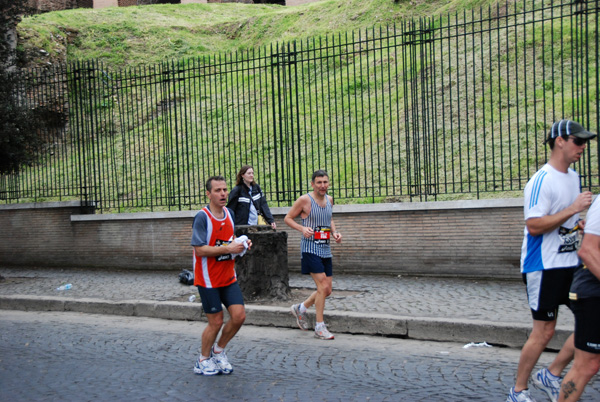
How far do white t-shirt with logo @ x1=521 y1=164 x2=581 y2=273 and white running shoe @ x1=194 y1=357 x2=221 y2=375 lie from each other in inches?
111

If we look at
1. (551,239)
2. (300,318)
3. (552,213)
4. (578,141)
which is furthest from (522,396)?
(300,318)

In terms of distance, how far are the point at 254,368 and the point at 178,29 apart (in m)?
23.8

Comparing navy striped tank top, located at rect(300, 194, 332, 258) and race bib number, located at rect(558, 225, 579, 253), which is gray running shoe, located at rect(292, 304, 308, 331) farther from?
race bib number, located at rect(558, 225, 579, 253)

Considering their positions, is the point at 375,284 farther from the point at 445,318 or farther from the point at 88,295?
the point at 88,295

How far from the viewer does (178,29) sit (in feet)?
A: 89.3

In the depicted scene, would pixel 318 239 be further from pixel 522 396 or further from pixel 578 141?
pixel 578 141

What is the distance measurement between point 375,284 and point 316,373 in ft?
14.1

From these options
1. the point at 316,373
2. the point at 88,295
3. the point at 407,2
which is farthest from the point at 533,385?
the point at 407,2

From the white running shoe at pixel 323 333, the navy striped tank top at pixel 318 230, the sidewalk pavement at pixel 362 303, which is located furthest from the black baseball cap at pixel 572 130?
the white running shoe at pixel 323 333

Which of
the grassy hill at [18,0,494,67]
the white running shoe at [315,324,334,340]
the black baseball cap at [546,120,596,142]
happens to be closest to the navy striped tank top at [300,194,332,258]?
the white running shoe at [315,324,334,340]

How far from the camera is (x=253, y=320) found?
7965mm

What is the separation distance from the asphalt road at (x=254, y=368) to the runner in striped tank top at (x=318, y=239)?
450mm

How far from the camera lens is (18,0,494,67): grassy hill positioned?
2175cm

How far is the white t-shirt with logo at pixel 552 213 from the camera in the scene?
13.4 feet
